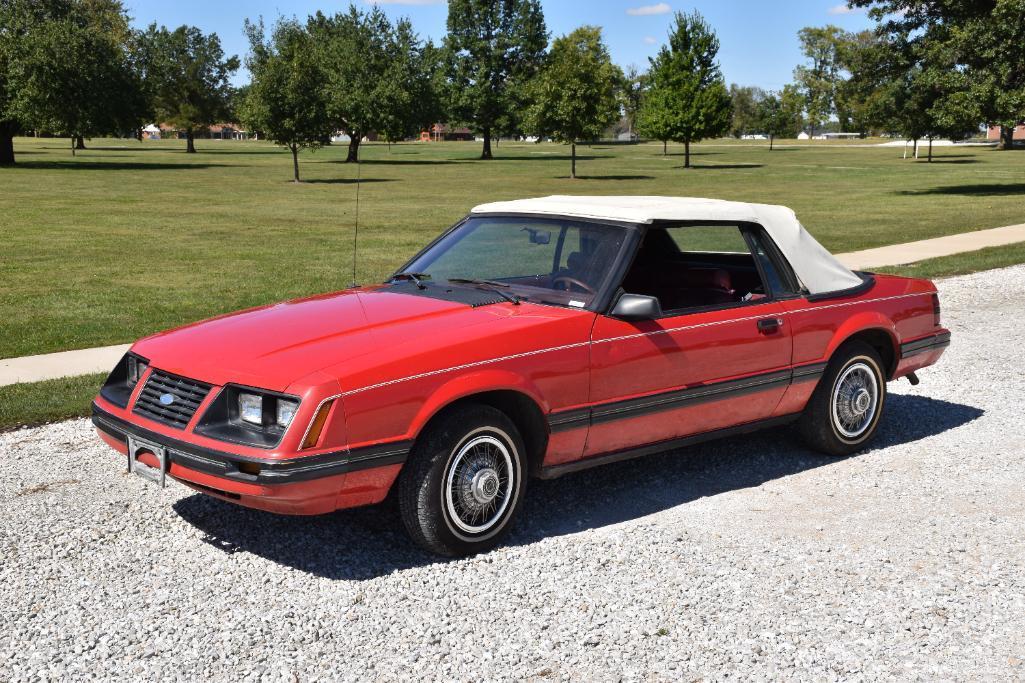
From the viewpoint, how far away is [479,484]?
475 cm

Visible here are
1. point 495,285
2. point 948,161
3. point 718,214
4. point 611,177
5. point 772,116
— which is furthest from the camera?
point 772,116

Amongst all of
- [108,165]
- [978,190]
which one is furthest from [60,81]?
[978,190]

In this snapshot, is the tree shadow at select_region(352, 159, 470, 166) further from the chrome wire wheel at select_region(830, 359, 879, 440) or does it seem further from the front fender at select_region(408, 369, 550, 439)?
the front fender at select_region(408, 369, 550, 439)

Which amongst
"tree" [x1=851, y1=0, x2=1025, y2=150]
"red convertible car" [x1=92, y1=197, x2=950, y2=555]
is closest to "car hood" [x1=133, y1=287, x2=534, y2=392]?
"red convertible car" [x1=92, y1=197, x2=950, y2=555]

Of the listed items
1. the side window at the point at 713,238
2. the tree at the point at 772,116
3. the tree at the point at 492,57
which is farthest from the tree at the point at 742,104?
the side window at the point at 713,238

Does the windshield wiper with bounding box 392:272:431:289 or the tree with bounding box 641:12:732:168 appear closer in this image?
the windshield wiper with bounding box 392:272:431:289

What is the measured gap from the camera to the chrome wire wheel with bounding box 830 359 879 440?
251 inches

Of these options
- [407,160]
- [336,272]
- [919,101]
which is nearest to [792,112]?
[407,160]

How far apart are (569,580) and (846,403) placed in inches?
103

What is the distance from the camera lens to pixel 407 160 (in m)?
73.4

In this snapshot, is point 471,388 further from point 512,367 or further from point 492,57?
point 492,57

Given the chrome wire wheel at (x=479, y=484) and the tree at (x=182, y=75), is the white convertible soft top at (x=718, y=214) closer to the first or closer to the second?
the chrome wire wheel at (x=479, y=484)

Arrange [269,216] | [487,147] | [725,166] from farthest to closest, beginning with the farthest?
[487,147] → [725,166] → [269,216]

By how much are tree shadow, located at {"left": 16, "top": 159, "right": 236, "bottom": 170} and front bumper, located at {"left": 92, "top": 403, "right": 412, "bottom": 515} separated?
165 feet
